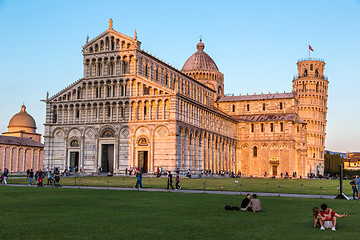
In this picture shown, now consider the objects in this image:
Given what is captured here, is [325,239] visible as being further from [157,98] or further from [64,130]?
[64,130]

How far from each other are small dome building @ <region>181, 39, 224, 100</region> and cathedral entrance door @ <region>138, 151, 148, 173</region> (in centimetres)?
4068

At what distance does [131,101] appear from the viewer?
6938 cm

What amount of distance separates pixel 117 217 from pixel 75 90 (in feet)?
191

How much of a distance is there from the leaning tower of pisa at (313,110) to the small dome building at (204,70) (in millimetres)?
22442

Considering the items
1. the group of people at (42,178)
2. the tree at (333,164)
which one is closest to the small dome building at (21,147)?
the group of people at (42,178)

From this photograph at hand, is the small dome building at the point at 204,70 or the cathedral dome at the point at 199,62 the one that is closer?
the small dome building at the point at 204,70

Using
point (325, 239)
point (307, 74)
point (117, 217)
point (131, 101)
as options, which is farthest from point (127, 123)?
point (307, 74)

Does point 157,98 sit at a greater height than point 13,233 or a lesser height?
greater

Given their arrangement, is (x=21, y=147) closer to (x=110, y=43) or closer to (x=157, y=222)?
(x=110, y=43)

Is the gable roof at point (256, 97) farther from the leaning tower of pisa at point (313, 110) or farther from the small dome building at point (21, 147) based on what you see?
the small dome building at point (21, 147)

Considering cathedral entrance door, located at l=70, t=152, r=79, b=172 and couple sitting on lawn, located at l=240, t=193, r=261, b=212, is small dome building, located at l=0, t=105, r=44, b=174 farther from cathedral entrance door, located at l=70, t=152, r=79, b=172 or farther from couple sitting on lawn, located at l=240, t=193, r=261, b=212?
couple sitting on lawn, located at l=240, t=193, r=261, b=212

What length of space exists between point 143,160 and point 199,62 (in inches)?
1758

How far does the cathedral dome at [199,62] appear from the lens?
106875mm

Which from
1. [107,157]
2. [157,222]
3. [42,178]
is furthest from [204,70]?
[157,222]
